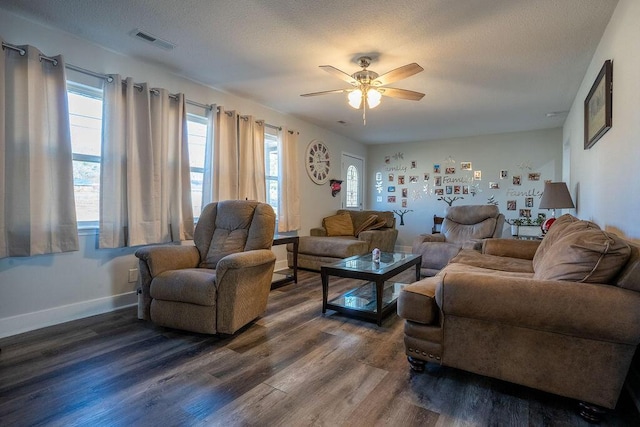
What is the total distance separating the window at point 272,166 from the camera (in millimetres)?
4535

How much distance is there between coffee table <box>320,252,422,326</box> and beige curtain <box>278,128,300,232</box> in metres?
1.68

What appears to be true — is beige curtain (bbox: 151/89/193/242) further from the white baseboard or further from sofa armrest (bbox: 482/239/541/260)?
sofa armrest (bbox: 482/239/541/260)

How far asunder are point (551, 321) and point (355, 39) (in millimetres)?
2336

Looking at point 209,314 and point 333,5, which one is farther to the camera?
point 209,314

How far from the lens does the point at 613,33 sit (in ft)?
7.05

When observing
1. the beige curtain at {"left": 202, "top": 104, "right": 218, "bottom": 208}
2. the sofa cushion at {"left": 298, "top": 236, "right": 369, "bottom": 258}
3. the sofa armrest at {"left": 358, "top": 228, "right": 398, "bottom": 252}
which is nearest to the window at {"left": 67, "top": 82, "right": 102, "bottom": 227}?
the beige curtain at {"left": 202, "top": 104, "right": 218, "bottom": 208}

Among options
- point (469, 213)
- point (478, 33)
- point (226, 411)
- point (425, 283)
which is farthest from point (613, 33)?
point (226, 411)

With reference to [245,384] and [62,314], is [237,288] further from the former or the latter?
[62,314]

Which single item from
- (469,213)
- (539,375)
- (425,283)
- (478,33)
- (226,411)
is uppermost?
(478,33)

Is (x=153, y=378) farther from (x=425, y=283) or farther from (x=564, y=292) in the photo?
(x=564, y=292)

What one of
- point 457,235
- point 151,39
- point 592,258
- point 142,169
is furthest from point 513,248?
point 151,39

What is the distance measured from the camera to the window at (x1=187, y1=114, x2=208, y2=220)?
A: 356 centimetres

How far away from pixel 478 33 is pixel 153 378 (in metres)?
3.29

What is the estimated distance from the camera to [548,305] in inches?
55.4
